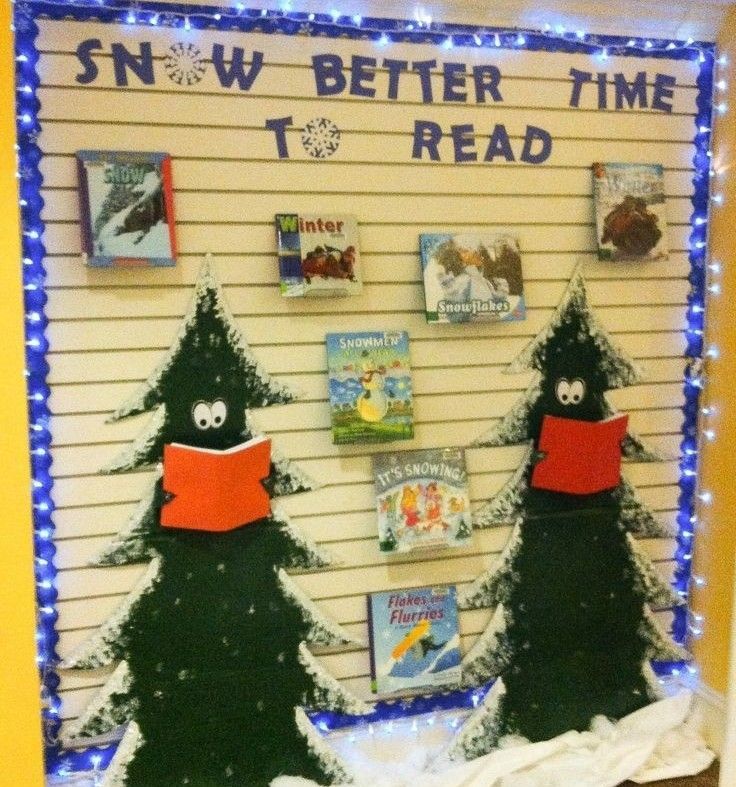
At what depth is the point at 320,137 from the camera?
2.53m

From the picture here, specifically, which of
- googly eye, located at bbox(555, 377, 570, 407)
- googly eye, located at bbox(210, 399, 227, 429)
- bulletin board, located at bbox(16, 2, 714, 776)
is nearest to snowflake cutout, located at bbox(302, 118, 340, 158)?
bulletin board, located at bbox(16, 2, 714, 776)

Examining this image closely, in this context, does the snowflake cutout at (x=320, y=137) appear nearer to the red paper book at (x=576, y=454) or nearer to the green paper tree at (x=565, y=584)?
the green paper tree at (x=565, y=584)

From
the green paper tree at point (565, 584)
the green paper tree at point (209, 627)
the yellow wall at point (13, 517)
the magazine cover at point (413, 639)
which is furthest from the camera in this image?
the green paper tree at point (565, 584)

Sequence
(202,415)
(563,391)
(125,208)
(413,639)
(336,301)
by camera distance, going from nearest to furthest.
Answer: (125,208) < (202,415) < (336,301) < (413,639) < (563,391)

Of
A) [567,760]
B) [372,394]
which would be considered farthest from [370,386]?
[567,760]

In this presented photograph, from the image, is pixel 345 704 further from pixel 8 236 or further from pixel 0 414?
pixel 8 236

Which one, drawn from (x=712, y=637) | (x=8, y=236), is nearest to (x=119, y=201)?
(x=8, y=236)

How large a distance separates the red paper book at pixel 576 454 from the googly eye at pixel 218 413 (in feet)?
3.65

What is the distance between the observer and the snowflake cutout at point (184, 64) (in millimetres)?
2393

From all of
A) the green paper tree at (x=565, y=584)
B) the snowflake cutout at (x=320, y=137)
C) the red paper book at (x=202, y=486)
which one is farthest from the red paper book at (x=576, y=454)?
the snowflake cutout at (x=320, y=137)

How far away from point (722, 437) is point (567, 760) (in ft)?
4.24

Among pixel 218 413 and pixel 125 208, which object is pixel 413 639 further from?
pixel 125 208

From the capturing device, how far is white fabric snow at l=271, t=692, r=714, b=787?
103 inches

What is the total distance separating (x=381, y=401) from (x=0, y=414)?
1.15 m
